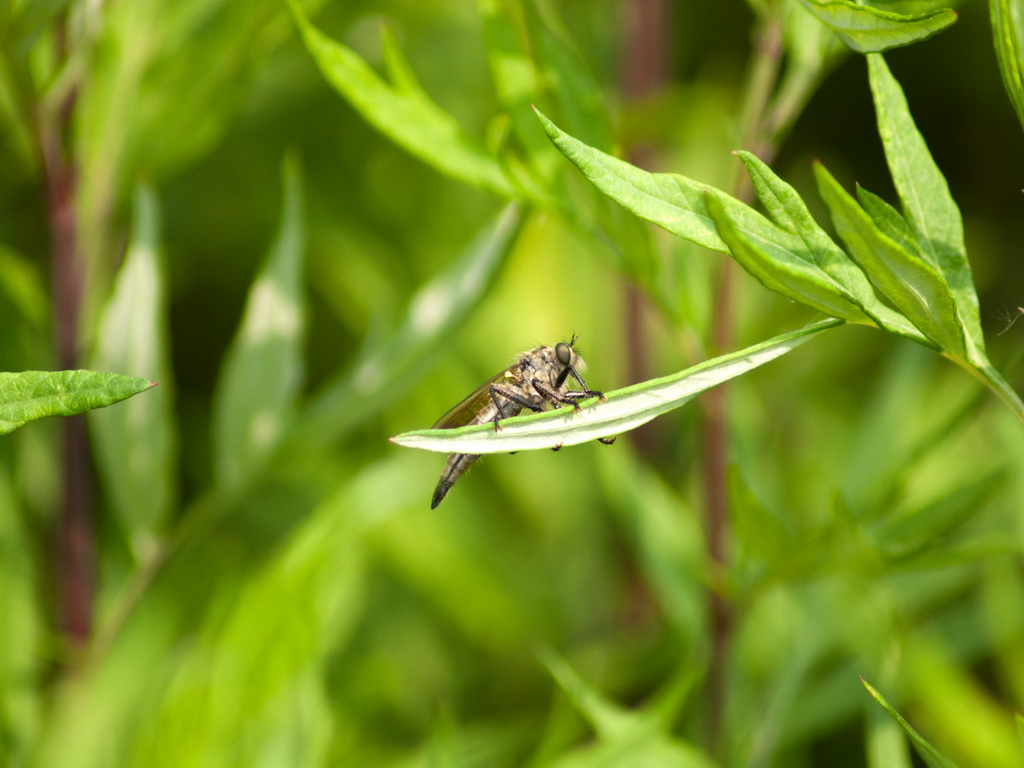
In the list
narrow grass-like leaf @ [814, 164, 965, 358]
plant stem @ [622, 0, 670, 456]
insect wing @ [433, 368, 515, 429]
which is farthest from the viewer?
plant stem @ [622, 0, 670, 456]

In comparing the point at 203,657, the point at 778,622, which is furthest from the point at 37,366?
the point at 778,622

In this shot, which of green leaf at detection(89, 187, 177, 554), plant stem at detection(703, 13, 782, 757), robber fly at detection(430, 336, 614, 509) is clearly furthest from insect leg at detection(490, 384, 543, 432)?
green leaf at detection(89, 187, 177, 554)

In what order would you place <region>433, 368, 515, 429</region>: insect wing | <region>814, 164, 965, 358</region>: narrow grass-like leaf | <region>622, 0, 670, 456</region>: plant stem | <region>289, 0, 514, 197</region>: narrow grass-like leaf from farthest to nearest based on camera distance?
<region>622, 0, 670, 456</region>: plant stem, <region>433, 368, 515, 429</region>: insect wing, <region>289, 0, 514, 197</region>: narrow grass-like leaf, <region>814, 164, 965, 358</region>: narrow grass-like leaf

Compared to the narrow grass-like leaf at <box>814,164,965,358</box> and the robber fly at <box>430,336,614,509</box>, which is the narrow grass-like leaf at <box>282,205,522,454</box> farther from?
the narrow grass-like leaf at <box>814,164,965,358</box>

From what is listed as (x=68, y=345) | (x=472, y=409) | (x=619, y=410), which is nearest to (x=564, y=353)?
(x=472, y=409)

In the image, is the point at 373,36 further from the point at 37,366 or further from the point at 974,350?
the point at 974,350

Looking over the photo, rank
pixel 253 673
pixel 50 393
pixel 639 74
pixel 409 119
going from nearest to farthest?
pixel 50 393, pixel 409 119, pixel 253 673, pixel 639 74

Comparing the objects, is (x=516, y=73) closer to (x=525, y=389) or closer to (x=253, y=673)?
(x=525, y=389)
